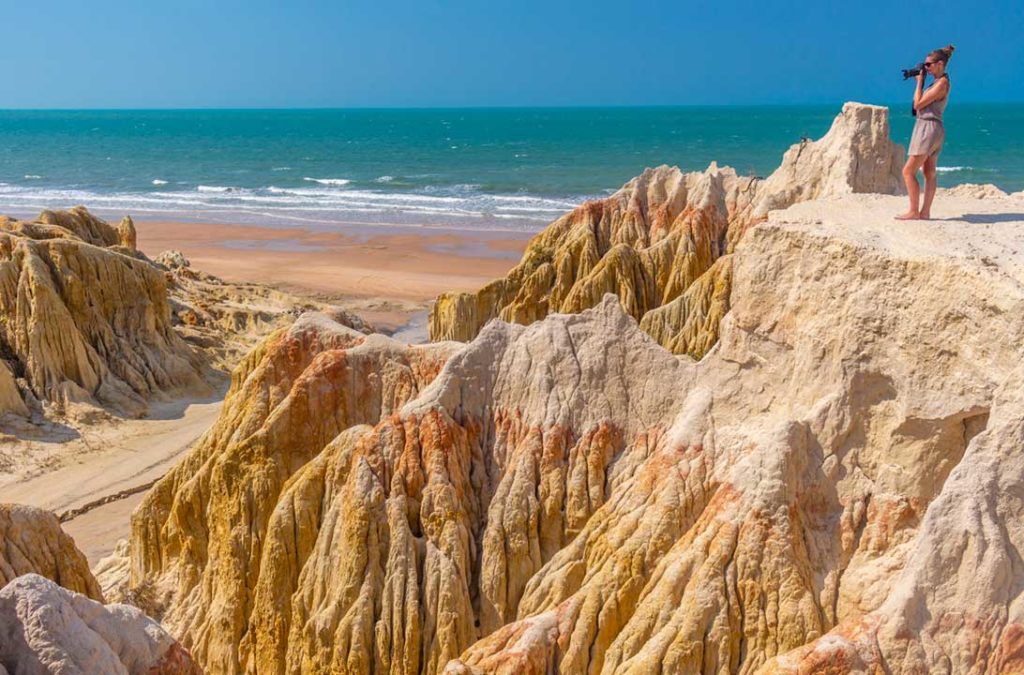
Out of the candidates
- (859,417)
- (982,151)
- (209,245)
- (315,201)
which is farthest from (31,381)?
(982,151)

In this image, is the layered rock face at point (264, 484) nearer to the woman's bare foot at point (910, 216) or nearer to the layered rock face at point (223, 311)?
the woman's bare foot at point (910, 216)

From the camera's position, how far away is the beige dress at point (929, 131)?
10328 millimetres

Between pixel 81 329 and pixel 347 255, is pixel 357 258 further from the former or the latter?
pixel 81 329

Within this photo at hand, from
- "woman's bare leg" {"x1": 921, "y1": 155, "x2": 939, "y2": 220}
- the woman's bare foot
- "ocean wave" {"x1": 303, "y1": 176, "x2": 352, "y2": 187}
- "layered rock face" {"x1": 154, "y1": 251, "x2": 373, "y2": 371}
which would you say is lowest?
"layered rock face" {"x1": 154, "y1": 251, "x2": 373, "y2": 371}

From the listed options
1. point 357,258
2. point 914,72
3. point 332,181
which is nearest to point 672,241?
point 914,72

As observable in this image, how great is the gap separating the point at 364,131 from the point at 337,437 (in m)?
167

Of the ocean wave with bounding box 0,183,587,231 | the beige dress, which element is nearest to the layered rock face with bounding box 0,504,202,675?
the beige dress

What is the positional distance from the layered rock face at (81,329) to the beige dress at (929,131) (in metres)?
19.3

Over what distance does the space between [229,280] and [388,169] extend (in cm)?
5424

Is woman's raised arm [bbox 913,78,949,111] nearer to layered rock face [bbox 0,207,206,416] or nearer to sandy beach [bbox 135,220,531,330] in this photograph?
layered rock face [bbox 0,207,206,416]

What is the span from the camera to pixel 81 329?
24766 millimetres

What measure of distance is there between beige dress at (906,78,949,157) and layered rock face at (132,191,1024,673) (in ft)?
2.56

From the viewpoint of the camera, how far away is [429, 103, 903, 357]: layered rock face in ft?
62.7

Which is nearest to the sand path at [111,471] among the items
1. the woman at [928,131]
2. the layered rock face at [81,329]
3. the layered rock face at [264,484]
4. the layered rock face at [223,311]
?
the layered rock face at [81,329]
